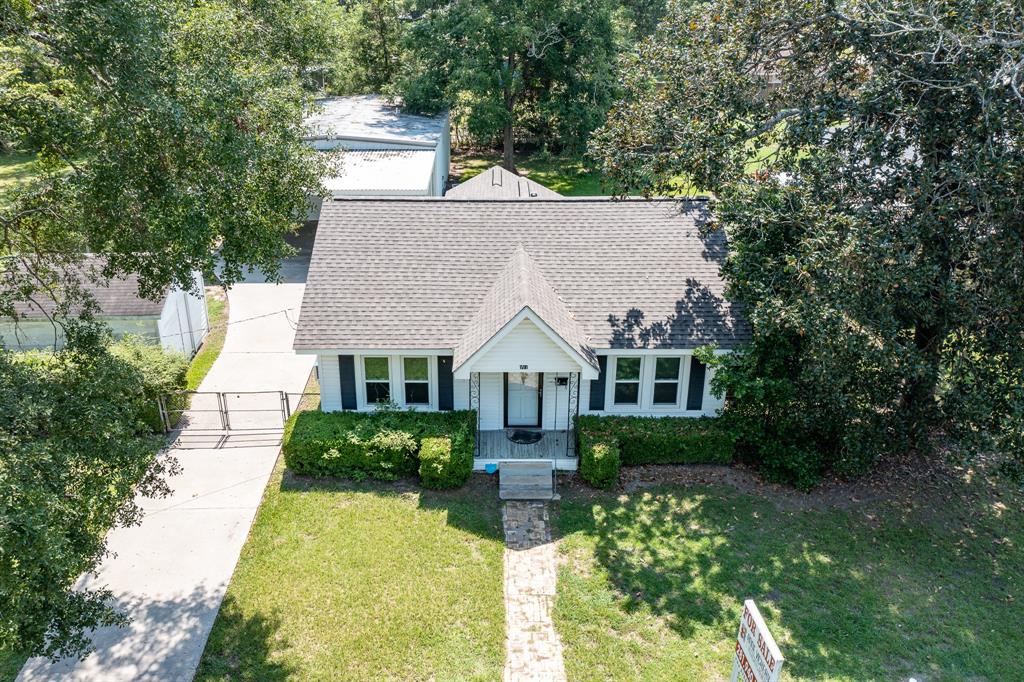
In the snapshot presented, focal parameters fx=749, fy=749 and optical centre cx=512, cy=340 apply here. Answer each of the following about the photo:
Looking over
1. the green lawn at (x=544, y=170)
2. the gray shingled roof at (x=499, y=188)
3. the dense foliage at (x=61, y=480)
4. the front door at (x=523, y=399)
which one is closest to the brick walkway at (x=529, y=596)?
the front door at (x=523, y=399)

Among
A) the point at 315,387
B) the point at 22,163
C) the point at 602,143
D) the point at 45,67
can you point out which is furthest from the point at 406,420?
the point at 22,163

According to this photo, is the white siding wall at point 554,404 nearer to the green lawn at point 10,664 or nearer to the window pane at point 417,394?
the window pane at point 417,394

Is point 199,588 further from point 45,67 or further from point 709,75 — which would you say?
point 709,75

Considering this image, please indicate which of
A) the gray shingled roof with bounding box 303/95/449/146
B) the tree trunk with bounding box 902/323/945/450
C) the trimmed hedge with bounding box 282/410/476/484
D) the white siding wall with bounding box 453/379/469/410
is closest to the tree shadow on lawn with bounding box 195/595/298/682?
the trimmed hedge with bounding box 282/410/476/484

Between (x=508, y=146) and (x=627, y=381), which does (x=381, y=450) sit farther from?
(x=508, y=146)

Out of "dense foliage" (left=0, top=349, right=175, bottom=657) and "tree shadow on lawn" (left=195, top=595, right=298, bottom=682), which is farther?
"tree shadow on lawn" (left=195, top=595, right=298, bottom=682)

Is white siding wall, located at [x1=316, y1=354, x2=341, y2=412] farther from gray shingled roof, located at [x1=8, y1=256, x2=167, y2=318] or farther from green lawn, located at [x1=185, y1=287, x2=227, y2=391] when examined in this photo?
gray shingled roof, located at [x1=8, y1=256, x2=167, y2=318]

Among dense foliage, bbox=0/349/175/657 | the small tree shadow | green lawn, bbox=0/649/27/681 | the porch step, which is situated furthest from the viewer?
the small tree shadow
